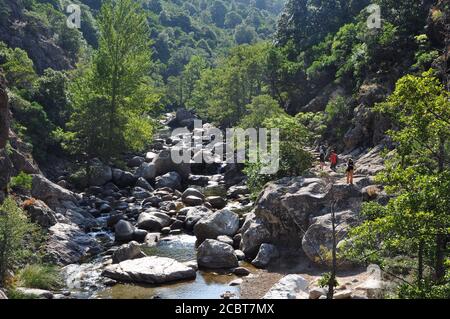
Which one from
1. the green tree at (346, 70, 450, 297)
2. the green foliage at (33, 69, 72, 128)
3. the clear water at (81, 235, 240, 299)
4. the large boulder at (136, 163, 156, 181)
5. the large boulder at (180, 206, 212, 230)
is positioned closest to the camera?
the green tree at (346, 70, 450, 297)

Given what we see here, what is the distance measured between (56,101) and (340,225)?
32.9 meters

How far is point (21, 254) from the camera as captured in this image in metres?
19.5

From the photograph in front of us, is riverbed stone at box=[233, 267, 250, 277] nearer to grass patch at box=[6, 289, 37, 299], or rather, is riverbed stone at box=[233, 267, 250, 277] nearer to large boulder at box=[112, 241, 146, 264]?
large boulder at box=[112, 241, 146, 264]

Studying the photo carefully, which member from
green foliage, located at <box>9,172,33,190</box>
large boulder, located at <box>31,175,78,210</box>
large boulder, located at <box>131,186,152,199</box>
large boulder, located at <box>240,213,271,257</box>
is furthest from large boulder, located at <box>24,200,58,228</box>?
large boulder, located at <box>240,213,271,257</box>

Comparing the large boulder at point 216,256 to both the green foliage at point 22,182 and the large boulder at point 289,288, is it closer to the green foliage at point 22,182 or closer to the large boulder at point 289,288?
the large boulder at point 289,288

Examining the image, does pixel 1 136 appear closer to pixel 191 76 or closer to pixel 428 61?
pixel 428 61

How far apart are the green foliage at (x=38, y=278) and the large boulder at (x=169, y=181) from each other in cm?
1894

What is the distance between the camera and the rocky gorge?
21109mm

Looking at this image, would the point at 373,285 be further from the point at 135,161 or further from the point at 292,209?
the point at 135,161

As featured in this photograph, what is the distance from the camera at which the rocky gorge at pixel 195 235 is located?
2111 centimetres

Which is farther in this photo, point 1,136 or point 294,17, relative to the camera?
point 294,17

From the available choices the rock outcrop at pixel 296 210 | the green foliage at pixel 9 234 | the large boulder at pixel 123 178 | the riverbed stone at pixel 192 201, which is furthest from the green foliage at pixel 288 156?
the green foliage at pixel 9 234

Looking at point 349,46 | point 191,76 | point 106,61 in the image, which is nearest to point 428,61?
point 349,46

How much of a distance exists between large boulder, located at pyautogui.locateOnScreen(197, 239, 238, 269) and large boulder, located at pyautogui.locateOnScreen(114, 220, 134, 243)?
5.34m
